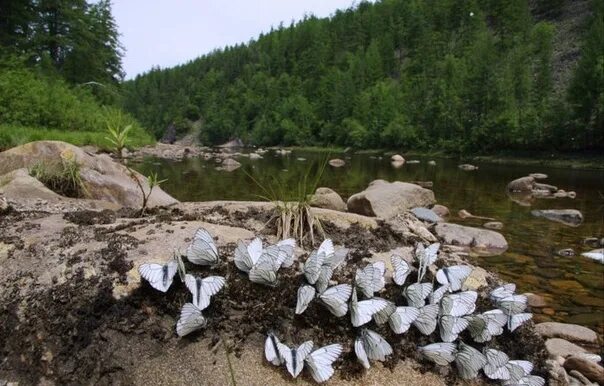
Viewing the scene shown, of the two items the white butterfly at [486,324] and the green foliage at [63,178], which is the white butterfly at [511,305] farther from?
the green foliage at [63,178]

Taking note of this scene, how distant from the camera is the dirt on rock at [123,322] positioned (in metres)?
2.58

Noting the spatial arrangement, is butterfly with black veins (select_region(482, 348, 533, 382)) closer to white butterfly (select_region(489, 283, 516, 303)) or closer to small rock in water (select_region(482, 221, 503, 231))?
white butterfly (select_region(489, 283, 516, 303))

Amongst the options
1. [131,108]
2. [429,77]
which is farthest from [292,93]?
[131,108]

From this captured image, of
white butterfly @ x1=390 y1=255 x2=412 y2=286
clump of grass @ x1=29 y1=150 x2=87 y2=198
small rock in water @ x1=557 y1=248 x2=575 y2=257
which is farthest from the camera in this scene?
small rock in water @ x1=557 y1=248 x2=575 y2=257

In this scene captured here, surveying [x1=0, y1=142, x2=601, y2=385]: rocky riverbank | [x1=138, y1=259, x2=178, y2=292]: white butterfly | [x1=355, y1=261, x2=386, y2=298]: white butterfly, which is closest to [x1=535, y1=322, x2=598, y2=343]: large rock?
[x1=0, y1=142, x2=601, y2=385]: rocky riverbank

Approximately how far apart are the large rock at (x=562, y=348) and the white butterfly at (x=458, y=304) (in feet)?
8.68

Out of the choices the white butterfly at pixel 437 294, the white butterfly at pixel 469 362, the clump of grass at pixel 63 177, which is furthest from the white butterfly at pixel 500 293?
the clump of grass at pixel 63 177

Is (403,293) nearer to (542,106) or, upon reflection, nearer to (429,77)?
(542,106)

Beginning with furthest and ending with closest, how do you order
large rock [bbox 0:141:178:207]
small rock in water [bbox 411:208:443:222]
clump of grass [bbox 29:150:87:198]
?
small rock in water [bbox 411:208:443:222]
large rock [bbox 0:141:178:207]
clump of grass [bbox 29:150:87:198]

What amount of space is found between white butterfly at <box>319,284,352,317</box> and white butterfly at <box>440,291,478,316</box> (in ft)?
2.29

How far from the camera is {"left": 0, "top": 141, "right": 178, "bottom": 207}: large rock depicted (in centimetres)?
884

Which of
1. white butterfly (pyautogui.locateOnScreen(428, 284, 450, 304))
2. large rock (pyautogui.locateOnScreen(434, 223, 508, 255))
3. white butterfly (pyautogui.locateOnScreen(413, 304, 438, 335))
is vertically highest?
white butterfly (pyautogui.locateOnScreen(428, 284, 450, 304))

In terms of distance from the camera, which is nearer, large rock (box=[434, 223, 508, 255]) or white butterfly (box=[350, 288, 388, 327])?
white butterfly (box=[350, 288, 388, 327])

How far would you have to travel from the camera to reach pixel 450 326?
2.97 metres
